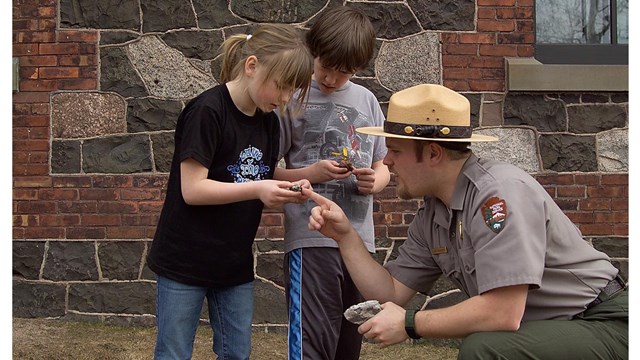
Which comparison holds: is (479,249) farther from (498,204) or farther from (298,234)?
(298,234)

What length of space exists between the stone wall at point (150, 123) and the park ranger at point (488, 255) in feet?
7.99

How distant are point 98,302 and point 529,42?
124 inches

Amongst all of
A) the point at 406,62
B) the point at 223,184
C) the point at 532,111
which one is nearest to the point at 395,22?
the point at 406,62

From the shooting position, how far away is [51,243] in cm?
551

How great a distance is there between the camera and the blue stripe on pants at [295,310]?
132 inches

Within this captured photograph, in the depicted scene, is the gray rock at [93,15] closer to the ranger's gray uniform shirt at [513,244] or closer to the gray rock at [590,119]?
the gray rock at [590,119]

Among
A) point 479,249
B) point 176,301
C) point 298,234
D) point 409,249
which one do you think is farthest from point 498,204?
point 176,301

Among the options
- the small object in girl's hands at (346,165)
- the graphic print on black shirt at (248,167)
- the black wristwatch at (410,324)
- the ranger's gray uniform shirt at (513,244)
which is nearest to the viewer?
the ranger's gray uniform shirt at (513,244)

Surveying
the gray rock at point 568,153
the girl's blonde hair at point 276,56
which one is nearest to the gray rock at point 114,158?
the girl's blonde hair at point 276,56

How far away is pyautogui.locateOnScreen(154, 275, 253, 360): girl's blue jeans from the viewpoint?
3.22m

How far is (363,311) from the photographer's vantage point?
2961mm

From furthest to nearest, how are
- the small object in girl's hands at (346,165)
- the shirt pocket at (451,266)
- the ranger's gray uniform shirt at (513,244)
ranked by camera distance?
the small object in girl's hands at (346,165) → the shirt pocket at (451,266) → the ranger's gray uniform shirt at (513,244)

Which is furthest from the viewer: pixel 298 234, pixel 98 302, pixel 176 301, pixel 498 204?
pixel 98 302

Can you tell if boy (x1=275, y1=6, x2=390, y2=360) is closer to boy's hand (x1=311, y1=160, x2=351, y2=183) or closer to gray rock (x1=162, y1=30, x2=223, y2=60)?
boy's hand (x1=311, y1=160, x2=351, y2=183)
